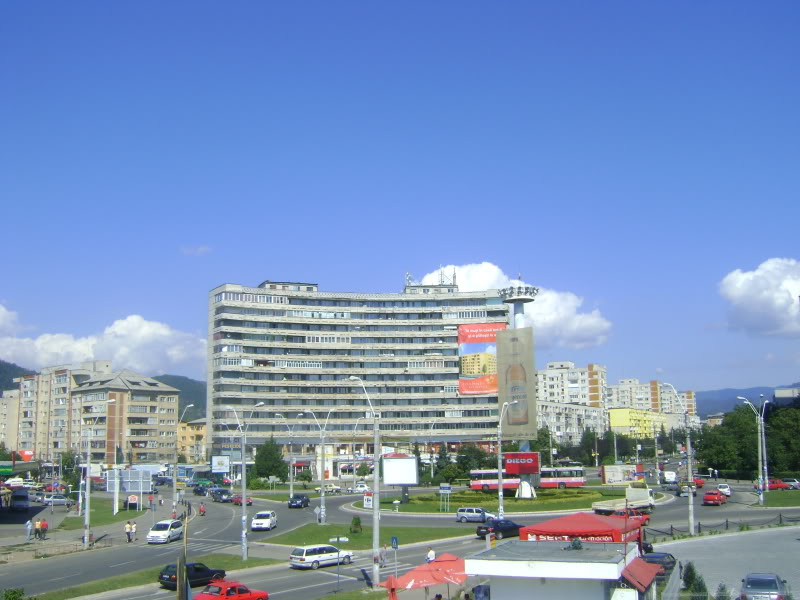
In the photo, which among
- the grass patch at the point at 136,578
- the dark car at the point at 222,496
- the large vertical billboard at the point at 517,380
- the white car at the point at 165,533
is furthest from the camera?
the dark car at the point at 222,496

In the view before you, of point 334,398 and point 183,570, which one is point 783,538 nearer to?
point 183,570

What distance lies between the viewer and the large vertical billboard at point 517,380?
257 feet

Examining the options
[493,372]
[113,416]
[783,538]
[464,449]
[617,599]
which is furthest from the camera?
[113,416]

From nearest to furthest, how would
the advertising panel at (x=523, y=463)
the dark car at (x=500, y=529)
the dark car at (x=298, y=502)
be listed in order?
the dark car at (x=500, y=529) < the dark car at (x=298, y=502) < the advertising panel at (x=523, y=463)

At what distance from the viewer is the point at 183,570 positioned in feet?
44.8

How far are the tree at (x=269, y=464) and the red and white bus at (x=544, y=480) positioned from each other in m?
32.3

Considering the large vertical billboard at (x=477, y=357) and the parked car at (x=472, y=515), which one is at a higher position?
the large vertical billboard at (x=477, y=357)

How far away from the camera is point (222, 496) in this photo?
289 ft

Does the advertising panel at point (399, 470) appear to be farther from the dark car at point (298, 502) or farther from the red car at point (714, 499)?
the red car at point (714, 499)

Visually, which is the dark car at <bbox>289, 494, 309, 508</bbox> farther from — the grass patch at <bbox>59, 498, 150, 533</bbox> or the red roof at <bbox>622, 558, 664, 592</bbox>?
the red roof at <bbox>622, 558, 664, 592</bbox>

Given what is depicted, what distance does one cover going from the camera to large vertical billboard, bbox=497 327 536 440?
78438mm

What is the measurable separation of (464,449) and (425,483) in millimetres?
12752

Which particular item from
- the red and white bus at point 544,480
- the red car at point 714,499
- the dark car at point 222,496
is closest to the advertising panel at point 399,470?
the red and white bus at point 544,480

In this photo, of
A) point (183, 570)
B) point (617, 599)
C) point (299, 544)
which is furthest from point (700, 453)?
point (183, 570)
